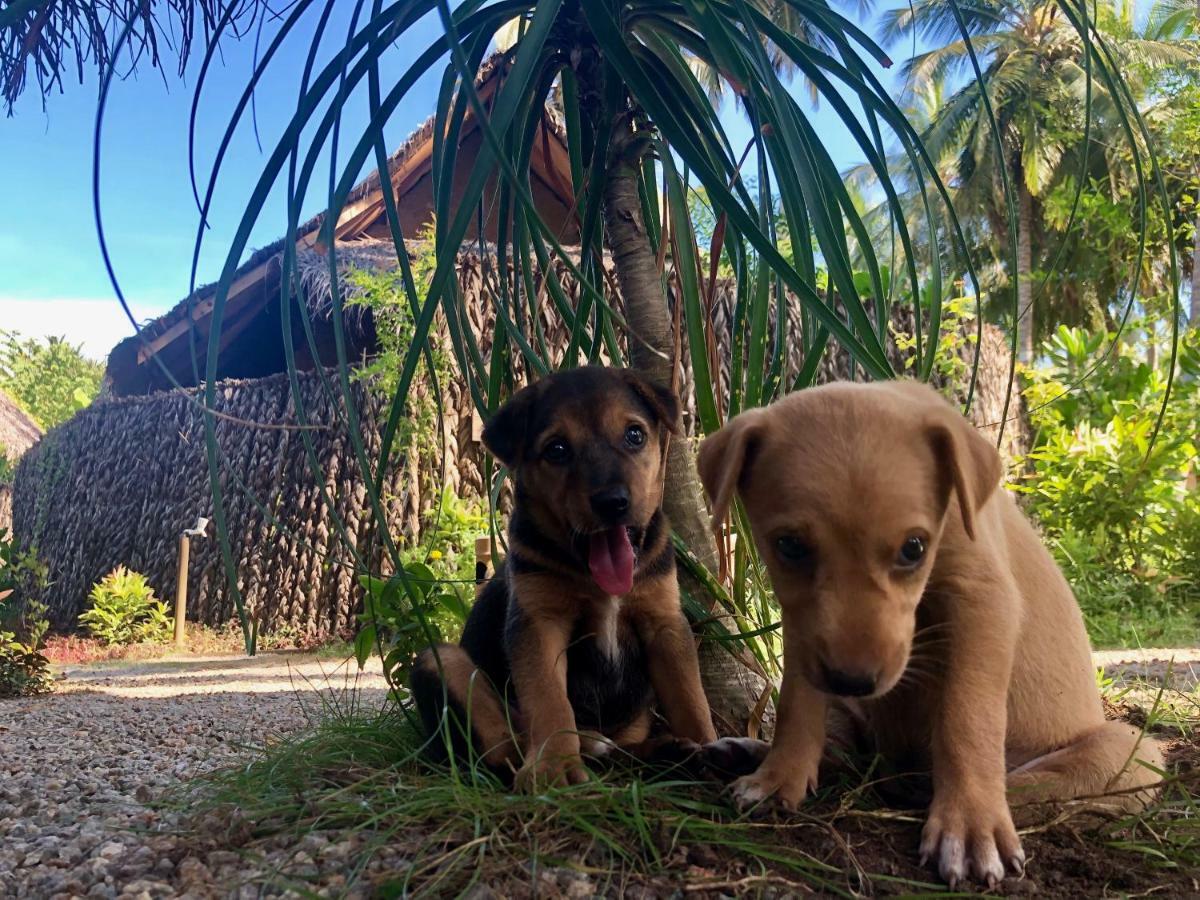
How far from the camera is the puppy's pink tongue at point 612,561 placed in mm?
2586

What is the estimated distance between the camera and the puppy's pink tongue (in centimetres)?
259

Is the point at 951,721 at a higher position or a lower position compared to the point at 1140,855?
higher

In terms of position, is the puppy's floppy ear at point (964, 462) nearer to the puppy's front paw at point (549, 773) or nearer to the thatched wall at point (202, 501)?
the puppy's front paw at point (549, 773)

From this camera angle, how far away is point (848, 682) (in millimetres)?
1789

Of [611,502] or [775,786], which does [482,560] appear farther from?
[775,786]

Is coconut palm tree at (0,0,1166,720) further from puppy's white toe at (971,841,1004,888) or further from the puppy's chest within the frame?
puppy's white toe at (971,841,1004,888)

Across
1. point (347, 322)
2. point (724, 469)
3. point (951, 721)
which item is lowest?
point (951, 721)

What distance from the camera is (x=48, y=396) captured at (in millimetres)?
41875

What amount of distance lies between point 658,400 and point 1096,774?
5.01ft

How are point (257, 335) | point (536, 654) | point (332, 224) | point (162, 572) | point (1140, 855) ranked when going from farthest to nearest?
point (257, 335) → point (162, 572) → point (536, 654) → point (332, 224) → point (1140, 855)

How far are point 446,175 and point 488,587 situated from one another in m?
1.37

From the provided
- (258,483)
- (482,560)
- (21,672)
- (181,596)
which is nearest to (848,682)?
(482,560)

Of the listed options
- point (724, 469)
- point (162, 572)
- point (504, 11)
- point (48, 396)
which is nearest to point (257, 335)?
point (162, 572)

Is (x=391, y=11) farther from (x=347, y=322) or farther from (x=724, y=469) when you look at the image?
(x=347, y=322)
